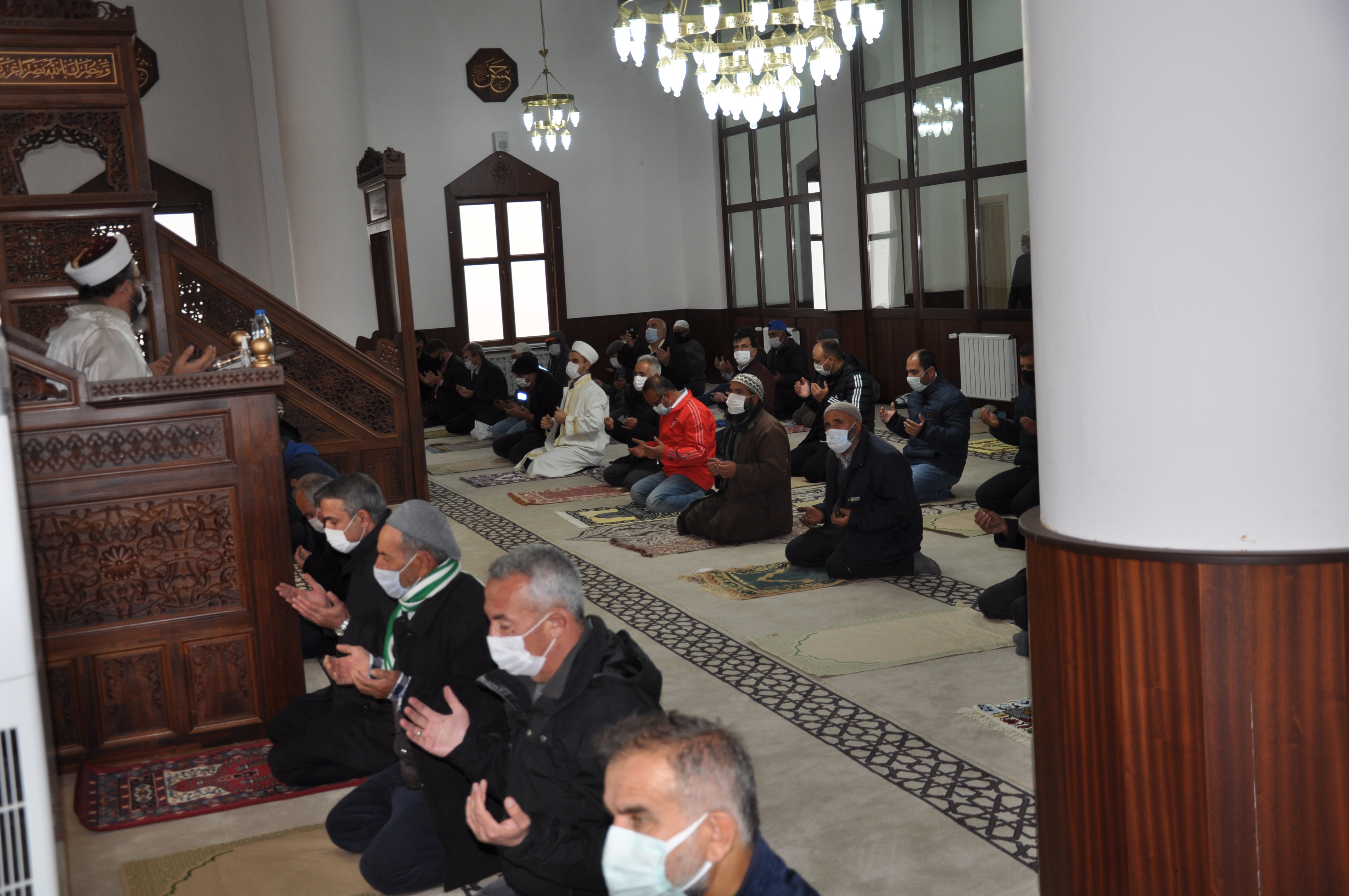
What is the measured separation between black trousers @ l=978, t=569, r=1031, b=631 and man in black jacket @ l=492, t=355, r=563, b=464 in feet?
16.6

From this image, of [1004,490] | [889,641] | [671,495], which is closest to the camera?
[889,641]

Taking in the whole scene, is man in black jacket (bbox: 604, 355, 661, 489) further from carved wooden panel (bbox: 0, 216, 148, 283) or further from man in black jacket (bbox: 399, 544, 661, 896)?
man in black jacket (bbox: 399, 544, 661, 896)

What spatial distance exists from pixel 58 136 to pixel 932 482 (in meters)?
4.90

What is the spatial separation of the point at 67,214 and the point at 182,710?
3.02m

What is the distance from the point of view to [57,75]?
5.53m

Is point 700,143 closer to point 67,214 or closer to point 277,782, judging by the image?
point 67,214

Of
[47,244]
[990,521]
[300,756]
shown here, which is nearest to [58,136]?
[47,244]

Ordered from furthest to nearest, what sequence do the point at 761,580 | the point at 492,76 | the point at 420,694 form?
the point at 492,76
the point at 761,580
the point at 420,694

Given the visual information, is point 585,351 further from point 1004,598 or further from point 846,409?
point 1004,598

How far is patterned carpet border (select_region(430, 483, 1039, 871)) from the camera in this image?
10.1ft

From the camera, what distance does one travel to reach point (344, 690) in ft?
11.2

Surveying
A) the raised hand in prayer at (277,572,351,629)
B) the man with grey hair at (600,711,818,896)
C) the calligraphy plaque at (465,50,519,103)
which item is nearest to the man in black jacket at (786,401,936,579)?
the raised hand in prayer at (277,572,351,629)

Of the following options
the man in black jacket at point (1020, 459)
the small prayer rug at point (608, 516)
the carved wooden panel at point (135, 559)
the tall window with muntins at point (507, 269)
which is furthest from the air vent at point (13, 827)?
the tall window with muntins at point (507, 269)

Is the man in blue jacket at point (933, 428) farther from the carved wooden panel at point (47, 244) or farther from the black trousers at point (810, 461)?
the carved wooden panel at point (47, 244)
